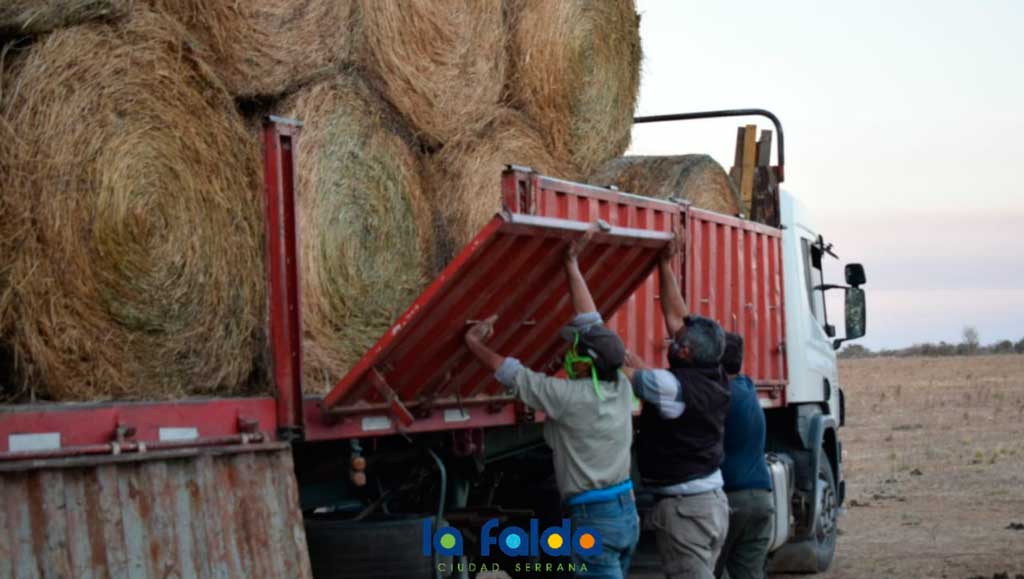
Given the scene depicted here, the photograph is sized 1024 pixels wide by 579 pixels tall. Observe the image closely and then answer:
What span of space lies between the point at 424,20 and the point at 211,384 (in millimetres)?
2387

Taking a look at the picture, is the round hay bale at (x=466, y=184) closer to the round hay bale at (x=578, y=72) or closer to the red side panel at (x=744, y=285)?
the round hay bale at (x=578, y=72)

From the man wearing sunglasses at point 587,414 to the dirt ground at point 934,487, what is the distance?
578 cm

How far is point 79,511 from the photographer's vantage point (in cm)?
478

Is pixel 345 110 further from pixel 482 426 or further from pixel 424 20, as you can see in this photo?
pixel 482 426

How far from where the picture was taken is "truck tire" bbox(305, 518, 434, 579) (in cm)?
614

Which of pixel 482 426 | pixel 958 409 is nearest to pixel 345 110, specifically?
pixel 482 426

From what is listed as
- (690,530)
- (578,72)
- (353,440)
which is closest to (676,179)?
(578,72)

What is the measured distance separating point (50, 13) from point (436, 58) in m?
2.46

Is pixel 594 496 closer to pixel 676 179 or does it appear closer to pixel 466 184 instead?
pixel 466 184

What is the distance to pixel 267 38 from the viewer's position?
6.34 meters

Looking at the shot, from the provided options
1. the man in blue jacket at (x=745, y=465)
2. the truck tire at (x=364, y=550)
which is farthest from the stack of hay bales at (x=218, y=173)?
the man in blue jacket at (x=745, y=465)

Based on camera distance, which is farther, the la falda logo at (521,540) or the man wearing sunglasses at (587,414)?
the la falda logo at (521,540)

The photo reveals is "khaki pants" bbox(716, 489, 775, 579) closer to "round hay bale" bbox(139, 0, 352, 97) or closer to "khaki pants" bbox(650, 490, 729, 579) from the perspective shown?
"khaki pants" bbox(650, 490, 729, 579)

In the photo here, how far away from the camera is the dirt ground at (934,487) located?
12.6 metres
